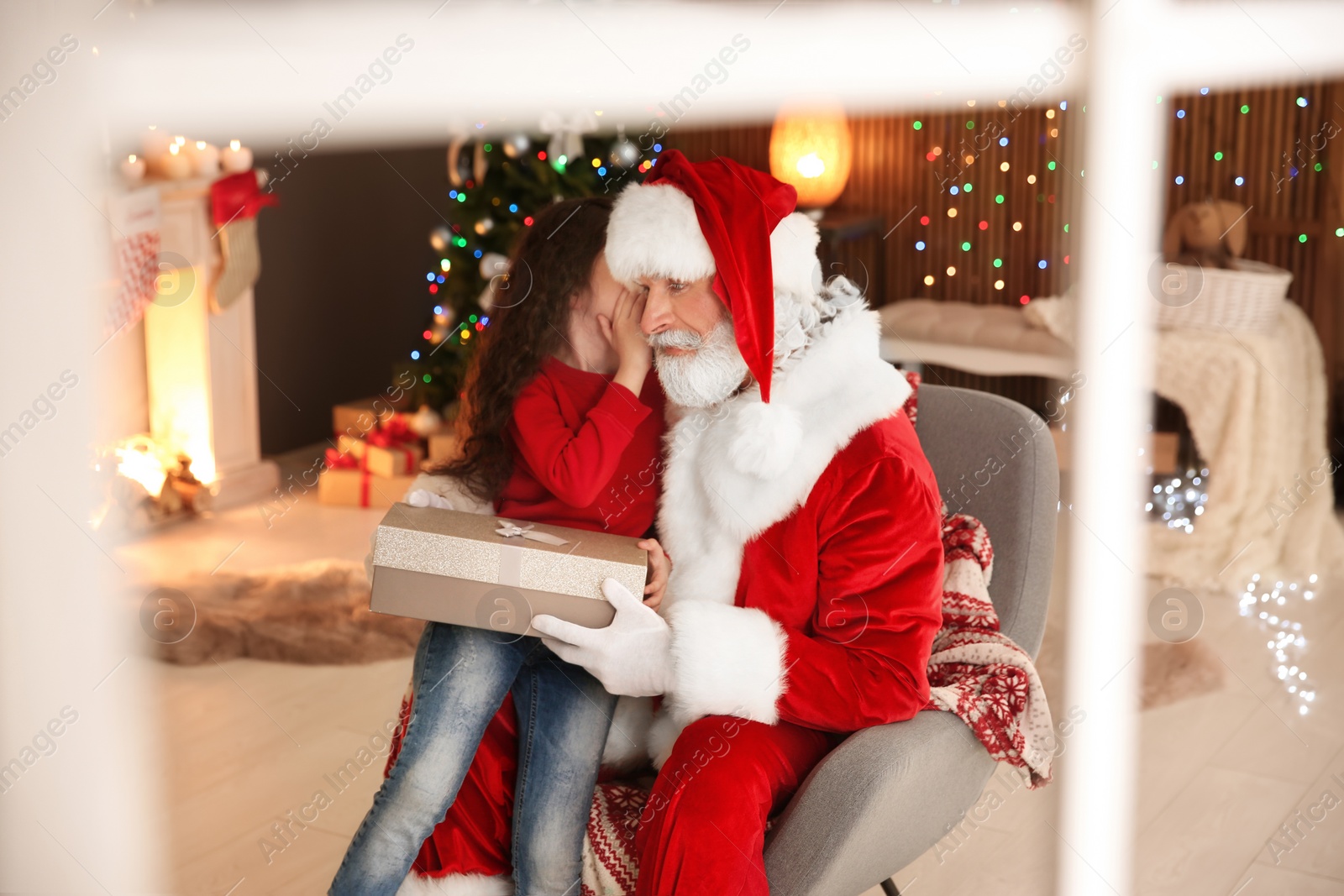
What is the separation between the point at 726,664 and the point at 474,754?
1.13 feet

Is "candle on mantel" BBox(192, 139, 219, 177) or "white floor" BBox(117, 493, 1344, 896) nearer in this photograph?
"white floor" BBox(117, 493, 1344, 896)

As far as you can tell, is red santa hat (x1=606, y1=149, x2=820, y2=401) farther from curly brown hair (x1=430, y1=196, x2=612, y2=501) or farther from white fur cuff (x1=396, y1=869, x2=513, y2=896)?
white fur cuff (x1=396, y1=869, x2=513, y2=896)

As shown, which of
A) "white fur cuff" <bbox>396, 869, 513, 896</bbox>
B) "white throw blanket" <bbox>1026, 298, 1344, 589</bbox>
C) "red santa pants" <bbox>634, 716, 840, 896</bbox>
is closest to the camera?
"red santa pants" <bbox>634, 716, 840, 896</bbox>

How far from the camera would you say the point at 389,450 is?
3734mm

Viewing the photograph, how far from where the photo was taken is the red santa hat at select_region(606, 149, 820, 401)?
4.17 ft

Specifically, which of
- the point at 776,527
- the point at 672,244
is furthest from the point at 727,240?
the point at 776,527

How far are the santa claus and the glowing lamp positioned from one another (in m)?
2.87

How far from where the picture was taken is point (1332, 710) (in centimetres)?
242

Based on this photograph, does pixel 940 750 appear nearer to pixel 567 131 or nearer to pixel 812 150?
pixel 567 131

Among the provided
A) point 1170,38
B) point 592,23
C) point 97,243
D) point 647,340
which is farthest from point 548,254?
point 592,23

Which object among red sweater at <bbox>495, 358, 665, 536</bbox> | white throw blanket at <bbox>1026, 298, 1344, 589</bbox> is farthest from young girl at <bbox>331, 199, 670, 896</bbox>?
white throw blanket at <bbox>1026, 298, 1344, 589</bbox>

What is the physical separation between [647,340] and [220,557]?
220 cm

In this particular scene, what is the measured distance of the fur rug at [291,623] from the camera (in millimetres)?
2684

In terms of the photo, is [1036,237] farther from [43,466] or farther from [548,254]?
[43,466]
